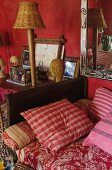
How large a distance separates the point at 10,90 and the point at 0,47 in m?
1.19

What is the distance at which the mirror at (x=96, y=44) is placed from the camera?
2.35 meters

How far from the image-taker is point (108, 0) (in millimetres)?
2312

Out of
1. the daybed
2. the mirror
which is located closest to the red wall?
the mirror

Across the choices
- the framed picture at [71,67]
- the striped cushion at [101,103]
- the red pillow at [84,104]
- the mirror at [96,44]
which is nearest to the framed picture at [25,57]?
the framed picture at [71,67]

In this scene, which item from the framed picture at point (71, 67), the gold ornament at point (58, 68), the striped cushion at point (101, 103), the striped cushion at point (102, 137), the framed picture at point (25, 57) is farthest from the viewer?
the framed picture at point (25, 57)

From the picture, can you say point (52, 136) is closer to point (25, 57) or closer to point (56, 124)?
point (56, 124)

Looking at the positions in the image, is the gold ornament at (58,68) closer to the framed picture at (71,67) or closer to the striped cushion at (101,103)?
the framed picture at (71,67)

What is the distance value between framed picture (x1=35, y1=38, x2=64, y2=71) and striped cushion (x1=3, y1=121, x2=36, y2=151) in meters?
1.06

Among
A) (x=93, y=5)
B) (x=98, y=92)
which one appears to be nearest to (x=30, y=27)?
(x=93, y=5)

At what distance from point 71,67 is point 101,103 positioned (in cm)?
57

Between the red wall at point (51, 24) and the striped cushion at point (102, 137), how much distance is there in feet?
3.23

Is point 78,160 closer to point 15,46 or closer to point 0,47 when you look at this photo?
point 15,46

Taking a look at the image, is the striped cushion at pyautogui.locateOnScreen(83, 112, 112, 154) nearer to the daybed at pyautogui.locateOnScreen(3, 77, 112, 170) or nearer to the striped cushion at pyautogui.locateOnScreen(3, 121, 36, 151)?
the daybed at pyautogui.locateOnScreen(3, 77, 112, 170)

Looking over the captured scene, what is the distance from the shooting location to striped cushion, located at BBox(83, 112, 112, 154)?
6.04 feet
